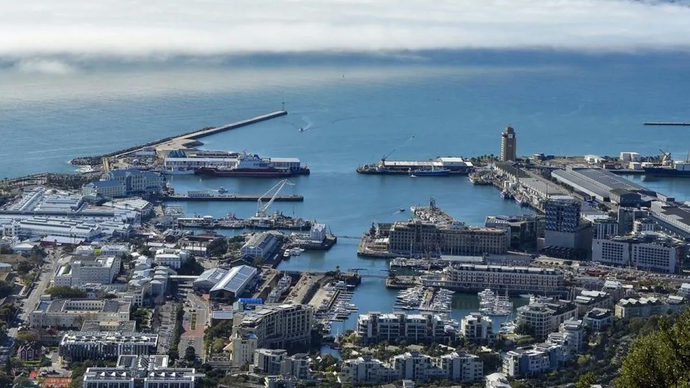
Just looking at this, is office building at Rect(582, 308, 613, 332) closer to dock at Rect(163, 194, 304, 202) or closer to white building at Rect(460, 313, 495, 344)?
white building at Rect(460, 313, 495, 344)

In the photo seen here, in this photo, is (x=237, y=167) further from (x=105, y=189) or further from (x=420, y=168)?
(x=105, y=189)

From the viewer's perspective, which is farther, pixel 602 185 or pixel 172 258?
pixel 602 185

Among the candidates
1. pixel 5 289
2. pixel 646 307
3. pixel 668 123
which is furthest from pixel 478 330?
pixel 668 123

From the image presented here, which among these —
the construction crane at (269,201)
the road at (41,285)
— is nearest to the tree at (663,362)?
the road at (41,285)

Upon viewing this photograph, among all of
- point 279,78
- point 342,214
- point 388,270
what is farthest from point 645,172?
point 279,78

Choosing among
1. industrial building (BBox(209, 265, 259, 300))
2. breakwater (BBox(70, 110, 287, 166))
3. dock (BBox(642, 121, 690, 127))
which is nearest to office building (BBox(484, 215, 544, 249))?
industrial building (BBox(209, 265, 259, 300))

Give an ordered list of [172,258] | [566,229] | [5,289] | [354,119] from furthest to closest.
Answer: [354,119], [566,229], [172,258], [5,289]

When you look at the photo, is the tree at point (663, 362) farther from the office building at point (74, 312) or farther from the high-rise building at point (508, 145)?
the high-rise building at point (508, 145)
